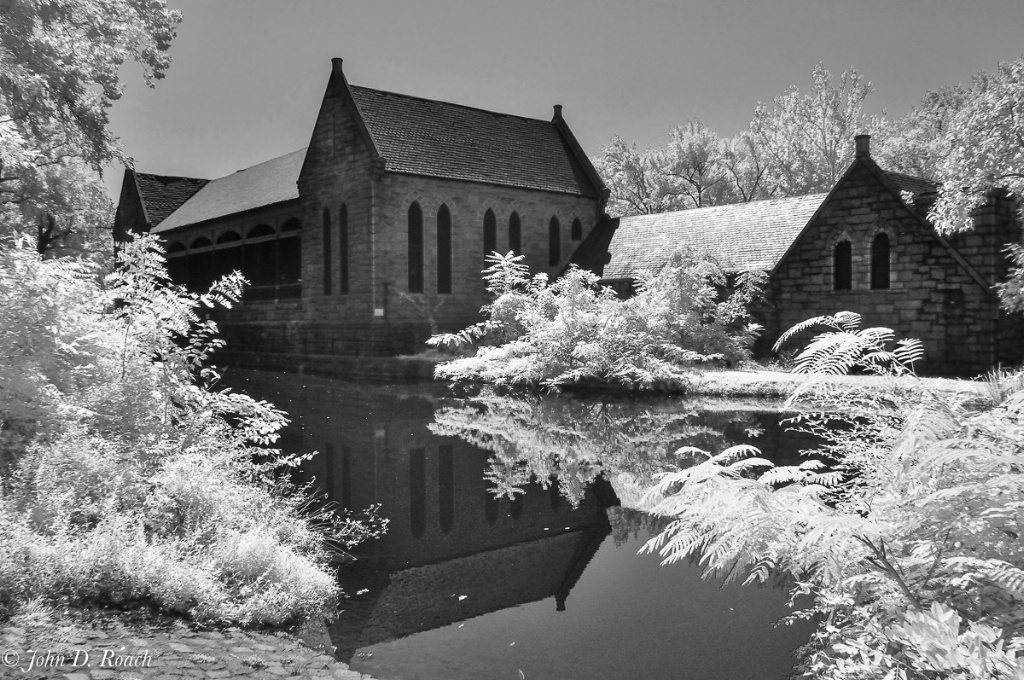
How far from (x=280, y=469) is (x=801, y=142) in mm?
39768

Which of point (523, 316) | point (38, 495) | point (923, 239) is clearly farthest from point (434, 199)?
point (38, 495)

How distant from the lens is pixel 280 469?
34.0ft

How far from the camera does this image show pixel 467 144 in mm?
32031

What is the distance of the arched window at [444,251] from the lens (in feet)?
100

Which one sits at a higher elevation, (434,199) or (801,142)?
(801,142)

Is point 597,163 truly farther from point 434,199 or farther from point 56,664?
point 56,664

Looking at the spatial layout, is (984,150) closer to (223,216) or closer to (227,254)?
(223,216)

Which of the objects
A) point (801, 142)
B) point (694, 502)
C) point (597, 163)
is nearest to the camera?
point (694, 502)

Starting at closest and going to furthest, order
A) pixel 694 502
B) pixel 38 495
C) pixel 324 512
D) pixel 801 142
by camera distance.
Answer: pixel 694 502, pixel 38 495, pixel 324 512, pixel 801 142

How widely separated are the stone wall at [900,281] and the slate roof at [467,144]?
498 inches

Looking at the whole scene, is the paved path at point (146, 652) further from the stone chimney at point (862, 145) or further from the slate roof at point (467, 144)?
the slate roof at point (467, 144)

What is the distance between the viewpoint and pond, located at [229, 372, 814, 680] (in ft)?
16.3

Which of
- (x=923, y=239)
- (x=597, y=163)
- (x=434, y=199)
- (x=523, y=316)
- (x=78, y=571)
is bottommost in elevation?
(x=78, y=571)

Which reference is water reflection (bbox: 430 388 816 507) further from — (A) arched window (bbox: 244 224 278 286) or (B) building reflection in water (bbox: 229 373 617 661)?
(A) arched window (bbox: 244 224 278 286)
